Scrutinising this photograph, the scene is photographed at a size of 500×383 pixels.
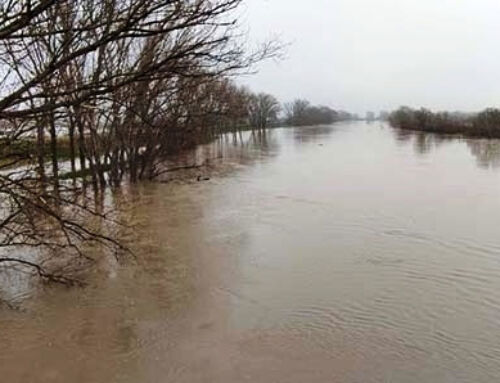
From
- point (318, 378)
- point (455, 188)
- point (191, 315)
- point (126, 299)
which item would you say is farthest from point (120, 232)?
point (455, 188)

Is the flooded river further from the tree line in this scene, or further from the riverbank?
A: the riverbank

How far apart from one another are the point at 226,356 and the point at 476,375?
2.16m

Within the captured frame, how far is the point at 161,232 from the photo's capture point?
11.0 meters

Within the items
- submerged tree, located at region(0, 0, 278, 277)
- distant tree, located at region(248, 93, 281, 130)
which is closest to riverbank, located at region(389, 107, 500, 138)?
distant tree, located at region(248, 93, 281, 130)

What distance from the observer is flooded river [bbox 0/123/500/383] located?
5.39 meters

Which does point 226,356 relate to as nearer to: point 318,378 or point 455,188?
point 318,378

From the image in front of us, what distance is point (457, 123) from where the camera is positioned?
50250 mm

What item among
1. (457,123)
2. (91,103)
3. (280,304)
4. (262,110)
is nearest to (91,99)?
(91,103)

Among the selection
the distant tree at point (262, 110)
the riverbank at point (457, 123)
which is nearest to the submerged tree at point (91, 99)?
the riverbank at point (457, 123)

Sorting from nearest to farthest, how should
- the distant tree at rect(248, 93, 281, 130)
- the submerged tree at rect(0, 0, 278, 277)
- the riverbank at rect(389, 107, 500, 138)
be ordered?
1. the submerged tree at rect(0, 0, 278, 277)
2. the riverbank at rect(389, 107, 500, 138)
3. the distant tree at rect(248, 93, 281, 130)

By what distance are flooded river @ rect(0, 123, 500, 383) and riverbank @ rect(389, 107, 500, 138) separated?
106 feet

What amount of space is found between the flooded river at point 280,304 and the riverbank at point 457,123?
1268 inches

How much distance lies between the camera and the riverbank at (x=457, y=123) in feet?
141

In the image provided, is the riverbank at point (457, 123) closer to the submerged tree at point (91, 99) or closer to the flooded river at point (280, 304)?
the submerged tree at point (91, 99)
